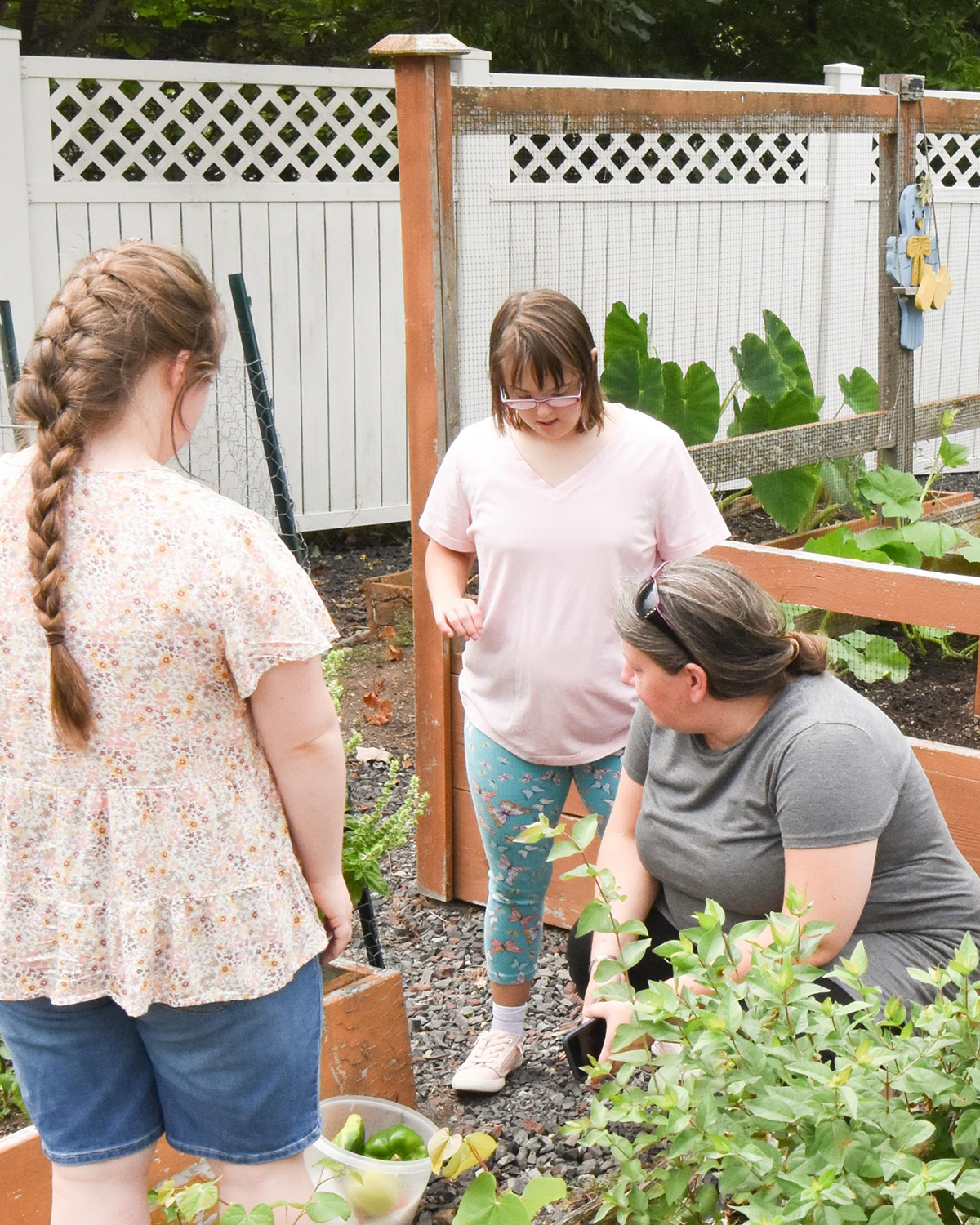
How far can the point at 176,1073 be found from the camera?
69.4 inches

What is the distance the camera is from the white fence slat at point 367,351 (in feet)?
22.4

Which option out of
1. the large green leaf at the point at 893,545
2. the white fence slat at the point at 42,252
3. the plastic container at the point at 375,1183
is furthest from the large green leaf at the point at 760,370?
the plastic container at the point at 375,1183

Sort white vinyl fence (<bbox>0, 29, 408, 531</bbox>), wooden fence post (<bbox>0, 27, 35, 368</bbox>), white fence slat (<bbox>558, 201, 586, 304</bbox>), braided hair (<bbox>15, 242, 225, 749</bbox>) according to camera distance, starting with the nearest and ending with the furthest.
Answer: braided hair (<bbox>15, 242, 225, 749</bbox>) < white fence slat (<bbox>558, 201, 586, 304</bbox>) < wooden fence post (<bbox>0, 27, 35, 368</bbox>) < white vinyl fence (<bbox>0, 29, 408, 531</bbox>)

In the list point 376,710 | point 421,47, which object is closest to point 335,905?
point 421,47

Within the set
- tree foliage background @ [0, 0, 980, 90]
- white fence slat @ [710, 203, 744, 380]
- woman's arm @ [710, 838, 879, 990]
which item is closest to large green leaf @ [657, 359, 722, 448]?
white fence slat @ [710, 203, 744, 380]

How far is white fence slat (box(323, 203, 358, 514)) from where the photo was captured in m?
6.77

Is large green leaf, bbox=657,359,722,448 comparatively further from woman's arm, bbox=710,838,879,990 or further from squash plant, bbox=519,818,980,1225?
squash plant, bbox=519,818,980,1225

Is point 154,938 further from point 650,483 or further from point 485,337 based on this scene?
point 485,337

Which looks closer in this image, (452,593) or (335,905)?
(335,905)

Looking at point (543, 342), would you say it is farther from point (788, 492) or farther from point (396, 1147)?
point (788, 492)

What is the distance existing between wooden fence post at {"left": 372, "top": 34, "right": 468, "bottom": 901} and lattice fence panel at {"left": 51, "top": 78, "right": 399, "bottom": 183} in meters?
3.06

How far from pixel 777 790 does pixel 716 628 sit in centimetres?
27

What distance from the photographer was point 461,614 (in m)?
2.71

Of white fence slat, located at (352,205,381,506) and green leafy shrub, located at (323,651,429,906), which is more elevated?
white fence slat, located at (352,205,381,506)
